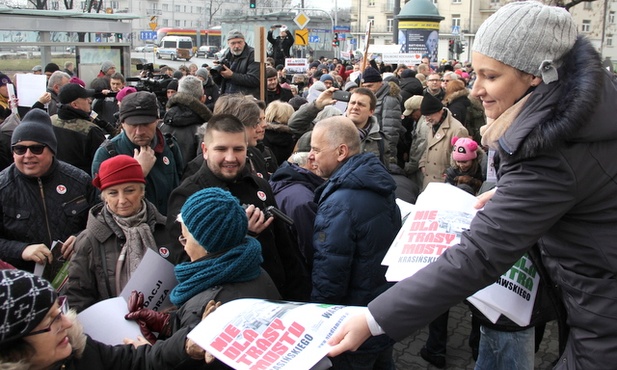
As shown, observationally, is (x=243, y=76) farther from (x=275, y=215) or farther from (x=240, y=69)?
(x=275, y=215)

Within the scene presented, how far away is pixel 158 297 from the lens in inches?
125

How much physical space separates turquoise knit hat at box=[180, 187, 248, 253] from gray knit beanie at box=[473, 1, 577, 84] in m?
1.37

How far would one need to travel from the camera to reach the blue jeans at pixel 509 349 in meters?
3.29

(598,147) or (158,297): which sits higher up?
(598,147)

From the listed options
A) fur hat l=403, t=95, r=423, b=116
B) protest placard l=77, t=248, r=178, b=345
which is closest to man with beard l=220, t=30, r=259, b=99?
fur hat l=403, t=95, r=423, b=116

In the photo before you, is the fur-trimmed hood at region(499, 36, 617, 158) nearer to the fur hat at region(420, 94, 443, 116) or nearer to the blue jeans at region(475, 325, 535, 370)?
the blue jeans at region(475, 325, 535, 370)

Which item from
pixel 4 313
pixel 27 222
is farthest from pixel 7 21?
pixel 4 313

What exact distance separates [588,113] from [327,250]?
192 cm

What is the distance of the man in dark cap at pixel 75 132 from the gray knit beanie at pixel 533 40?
15.2 ft

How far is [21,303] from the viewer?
1.91m

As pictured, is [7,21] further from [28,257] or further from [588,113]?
[588,113]

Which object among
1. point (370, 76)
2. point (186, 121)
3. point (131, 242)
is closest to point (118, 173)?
point (131, 242)

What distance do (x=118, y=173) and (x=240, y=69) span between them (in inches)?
209

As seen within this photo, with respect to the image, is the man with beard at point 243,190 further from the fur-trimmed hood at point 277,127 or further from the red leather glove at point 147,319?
the fur-trimmed hood at point 277,127
